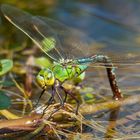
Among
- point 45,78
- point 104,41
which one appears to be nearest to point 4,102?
point 45,78

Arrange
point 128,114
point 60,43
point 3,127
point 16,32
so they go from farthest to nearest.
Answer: point 16,32, point 60,43, point 128,114, point 3,127

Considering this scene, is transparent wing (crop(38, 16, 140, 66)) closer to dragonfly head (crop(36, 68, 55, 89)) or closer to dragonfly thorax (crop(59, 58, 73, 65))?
dragonfly thorax (crop(59, 58, 73, 65))

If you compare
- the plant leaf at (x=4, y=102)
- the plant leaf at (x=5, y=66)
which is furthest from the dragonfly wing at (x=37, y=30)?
the plant leaf at (x=4, y=102)

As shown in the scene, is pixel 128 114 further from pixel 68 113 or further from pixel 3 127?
pixel 3 127

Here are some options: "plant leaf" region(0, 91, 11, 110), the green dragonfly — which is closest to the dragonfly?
the green dragonfly

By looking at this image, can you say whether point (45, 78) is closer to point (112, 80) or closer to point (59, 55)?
point (59, 55)

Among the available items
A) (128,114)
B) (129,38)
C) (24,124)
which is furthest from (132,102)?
(129,38)

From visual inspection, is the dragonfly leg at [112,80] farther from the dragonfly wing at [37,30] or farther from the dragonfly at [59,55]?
the dragonfly wing at [37,30]
